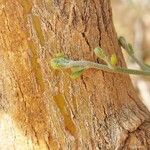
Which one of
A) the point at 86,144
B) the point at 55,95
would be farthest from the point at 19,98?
the point at 86,144

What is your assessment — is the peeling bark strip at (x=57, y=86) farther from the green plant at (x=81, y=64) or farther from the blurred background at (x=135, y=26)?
the blurred background at (x=135, y=26)

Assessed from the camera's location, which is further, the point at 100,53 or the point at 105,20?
the point at 105,20

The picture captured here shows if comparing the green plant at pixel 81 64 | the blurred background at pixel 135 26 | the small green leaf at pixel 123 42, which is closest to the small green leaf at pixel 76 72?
the green plant at pixel 81 64

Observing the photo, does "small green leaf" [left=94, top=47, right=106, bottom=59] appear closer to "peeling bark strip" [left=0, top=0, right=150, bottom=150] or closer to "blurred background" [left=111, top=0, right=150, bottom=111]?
"peeling bark strip" [left=0, top=0, right=150, bottom=150]

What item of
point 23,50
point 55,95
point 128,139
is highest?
point 23,50

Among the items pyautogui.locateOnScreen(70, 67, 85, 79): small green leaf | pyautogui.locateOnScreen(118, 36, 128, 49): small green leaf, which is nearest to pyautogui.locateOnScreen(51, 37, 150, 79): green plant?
pyautogui.locateOnScreen(70, 67, 85, 79): small green leaf

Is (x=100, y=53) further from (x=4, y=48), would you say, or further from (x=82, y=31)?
(x=4, y=48)

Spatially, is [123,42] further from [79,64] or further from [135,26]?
[135,26]

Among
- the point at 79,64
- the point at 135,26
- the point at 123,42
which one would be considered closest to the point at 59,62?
the point at 79,64
